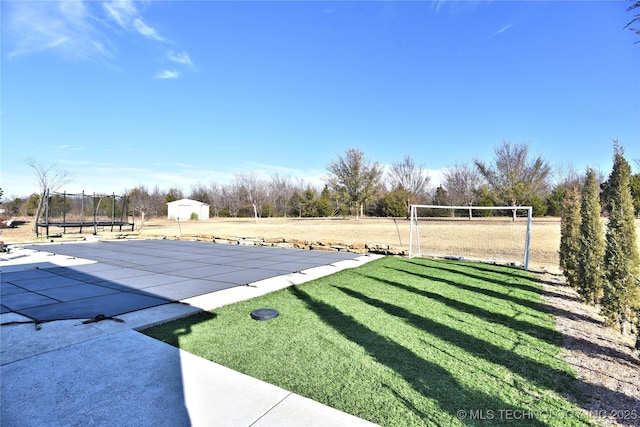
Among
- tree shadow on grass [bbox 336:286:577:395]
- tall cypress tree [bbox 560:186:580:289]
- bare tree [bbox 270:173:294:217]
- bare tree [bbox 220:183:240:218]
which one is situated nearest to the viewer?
tree shadow on grass [bbox 336:286:577:395]

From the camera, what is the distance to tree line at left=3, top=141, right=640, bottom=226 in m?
23.9

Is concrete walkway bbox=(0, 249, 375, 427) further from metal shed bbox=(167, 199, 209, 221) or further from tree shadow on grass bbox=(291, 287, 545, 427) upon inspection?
metal shed bbox=(167, 199, 209, 221)

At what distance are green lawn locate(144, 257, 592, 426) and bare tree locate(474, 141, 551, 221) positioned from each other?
20968mm

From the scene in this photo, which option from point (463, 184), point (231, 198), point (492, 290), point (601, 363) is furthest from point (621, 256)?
point (231, 198)

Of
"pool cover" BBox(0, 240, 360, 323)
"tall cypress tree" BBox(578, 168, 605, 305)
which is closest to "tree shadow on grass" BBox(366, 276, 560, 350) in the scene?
"tall cypress tree" BBox(578, 168, 605, 305)

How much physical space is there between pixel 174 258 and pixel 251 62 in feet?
37.5

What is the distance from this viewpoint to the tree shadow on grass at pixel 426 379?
205cm

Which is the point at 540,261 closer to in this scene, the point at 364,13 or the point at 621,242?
the point at 621,242

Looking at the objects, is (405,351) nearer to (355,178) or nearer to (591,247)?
(591,247)

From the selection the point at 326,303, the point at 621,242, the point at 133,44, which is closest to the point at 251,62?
the point at 133,44

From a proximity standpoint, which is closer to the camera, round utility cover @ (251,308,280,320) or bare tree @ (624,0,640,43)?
bare tree @ (624,0,640,43)

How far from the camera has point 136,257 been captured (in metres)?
9.09

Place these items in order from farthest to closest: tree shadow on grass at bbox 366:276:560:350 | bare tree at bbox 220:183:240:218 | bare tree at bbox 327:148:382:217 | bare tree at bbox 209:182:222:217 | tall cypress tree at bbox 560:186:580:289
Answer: bare tree at bbox 209:182:222:217 → bare tree at bbox 220:183:240:218 → bare tree at bbox 327:148:382:217 → tall cypress tree at bbox 560:186:580:289 → tree shadow on grass at bbox 366:276:560:350

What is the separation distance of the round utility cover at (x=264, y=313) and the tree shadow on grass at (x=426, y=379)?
30.3 inches
